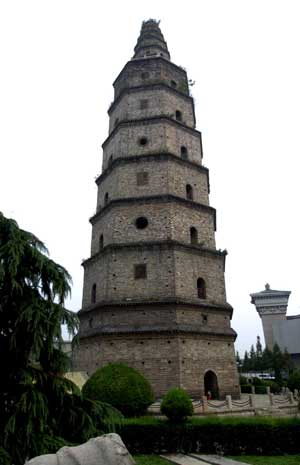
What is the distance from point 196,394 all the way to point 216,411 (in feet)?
6.87

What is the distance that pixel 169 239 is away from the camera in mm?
18453

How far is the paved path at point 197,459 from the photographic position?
380 inches

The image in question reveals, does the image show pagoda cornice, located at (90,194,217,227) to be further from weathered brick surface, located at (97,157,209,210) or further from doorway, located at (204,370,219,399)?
doorway, located at (204,370,219,399)

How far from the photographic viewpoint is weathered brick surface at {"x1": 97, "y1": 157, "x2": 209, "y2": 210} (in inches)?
787

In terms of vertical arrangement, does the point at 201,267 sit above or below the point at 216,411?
above

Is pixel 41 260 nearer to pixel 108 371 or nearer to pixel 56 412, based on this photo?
pixel 56 412

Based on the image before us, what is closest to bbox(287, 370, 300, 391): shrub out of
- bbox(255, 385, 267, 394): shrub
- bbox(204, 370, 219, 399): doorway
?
bbox(255, 385, 267, 394): shrub

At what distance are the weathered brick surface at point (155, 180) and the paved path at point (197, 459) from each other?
12490mm

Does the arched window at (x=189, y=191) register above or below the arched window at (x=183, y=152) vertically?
below

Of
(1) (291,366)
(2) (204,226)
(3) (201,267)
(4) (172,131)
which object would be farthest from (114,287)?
(1) (291,366)

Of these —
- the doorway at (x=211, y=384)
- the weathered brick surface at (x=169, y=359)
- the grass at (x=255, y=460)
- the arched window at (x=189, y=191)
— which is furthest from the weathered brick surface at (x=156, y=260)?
the grass at (x=255, y=460)

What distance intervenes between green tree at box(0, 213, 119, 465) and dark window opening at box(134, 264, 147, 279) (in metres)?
10.4

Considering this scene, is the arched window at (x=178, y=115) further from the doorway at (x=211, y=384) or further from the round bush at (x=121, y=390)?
the round bush at (x=121, y=390)

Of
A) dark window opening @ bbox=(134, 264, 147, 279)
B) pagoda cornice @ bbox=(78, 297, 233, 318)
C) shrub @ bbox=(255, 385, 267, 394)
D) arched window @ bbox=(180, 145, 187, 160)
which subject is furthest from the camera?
shrub @ bbox=(255, 385, 267, 394)
